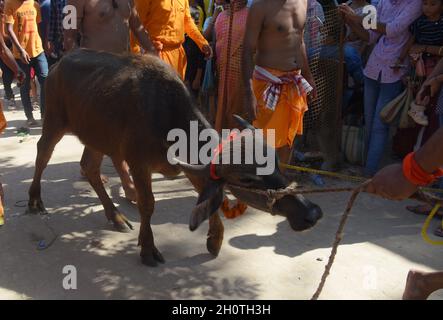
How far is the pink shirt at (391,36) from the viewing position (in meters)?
5.34

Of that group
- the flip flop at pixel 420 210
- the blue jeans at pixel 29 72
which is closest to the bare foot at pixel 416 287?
the flip flop at pixel 420 210

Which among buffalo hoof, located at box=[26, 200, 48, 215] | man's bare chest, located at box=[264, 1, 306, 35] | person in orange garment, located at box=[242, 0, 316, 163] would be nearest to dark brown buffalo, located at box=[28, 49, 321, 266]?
buffalo hoof, located at box=[26, 200, 48, 215]

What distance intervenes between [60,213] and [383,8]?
435 cm

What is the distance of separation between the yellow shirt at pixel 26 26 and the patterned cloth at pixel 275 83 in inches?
189

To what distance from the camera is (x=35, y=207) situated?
4988 millimetres

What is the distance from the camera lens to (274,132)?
4.70 metres

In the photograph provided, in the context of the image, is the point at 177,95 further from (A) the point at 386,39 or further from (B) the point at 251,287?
(A) the point at 386,39

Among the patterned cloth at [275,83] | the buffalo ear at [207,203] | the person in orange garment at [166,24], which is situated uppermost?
the person in orange garment at [166,24]

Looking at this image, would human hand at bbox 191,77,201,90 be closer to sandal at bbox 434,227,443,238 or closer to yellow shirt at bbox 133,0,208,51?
yellow shirt at bbox 133,0,208,51

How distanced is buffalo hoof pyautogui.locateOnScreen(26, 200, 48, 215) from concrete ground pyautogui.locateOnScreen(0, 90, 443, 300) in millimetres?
80

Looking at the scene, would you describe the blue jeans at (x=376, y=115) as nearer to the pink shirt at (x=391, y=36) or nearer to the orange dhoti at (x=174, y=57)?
the pink shirt at (x=391, y=36)

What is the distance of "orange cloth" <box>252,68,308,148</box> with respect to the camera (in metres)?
4.79

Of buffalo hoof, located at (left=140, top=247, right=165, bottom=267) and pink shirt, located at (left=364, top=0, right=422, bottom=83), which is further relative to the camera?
pink shirt, located at (left=364, top=0, right=422, bottom=83)

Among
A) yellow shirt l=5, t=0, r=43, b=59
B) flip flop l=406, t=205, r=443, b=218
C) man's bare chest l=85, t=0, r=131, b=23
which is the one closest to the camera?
flip flop l=406, t=205, r=443, b=218
